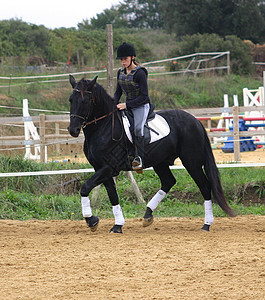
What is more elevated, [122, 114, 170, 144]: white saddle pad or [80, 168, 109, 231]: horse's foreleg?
[122, 114, 170, 144]: white saddle pad

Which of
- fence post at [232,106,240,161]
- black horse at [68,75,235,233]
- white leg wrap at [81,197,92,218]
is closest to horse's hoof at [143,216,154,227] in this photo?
black horse at [68,75,235,233]

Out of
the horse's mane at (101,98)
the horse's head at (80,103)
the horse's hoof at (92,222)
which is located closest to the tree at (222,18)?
the horse's mane at (101,98)

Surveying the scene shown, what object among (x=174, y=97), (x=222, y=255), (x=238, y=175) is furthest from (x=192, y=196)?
(x=174, y=97)

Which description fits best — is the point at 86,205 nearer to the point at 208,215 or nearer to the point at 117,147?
the point at 117,147

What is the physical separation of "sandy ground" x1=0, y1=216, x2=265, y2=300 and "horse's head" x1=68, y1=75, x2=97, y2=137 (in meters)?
1.63

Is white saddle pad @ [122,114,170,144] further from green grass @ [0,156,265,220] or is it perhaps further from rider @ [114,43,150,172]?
green grass @ [0,156,265,220]

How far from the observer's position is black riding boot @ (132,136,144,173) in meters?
7.22

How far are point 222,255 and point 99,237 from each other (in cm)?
203

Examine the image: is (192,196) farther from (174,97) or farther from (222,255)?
(174,97)

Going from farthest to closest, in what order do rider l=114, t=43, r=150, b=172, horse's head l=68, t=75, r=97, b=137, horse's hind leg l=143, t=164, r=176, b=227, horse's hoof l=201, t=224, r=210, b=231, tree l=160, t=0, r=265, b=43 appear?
tree l=160, t=0, r=265, b=43
horse's hind leg l=143, t=164, r=176, b=227
horse's hoof l=201, t=224, r=210, b=231
rider l=114, t=43, r=150, b=172
horse's head l=68, t=75, r=97, b=137

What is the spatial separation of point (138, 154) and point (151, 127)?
0.46 m

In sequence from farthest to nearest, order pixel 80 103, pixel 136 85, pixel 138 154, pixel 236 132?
1. pixel 236 132
2. pixel 138 154
3. pixel 136 85
4. pixel 80 103

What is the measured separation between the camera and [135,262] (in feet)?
17.6

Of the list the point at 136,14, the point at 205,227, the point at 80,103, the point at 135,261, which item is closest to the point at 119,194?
the point at 205,227
